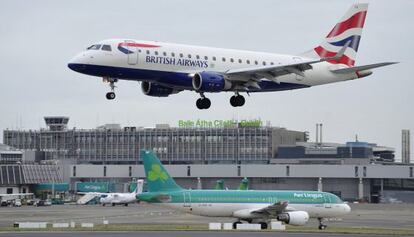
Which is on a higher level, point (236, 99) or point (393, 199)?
point (236, 99)

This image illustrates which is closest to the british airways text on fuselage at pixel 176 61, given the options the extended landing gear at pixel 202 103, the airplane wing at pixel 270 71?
the airplane wing at pixel 270 71

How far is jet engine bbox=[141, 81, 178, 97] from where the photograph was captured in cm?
8519

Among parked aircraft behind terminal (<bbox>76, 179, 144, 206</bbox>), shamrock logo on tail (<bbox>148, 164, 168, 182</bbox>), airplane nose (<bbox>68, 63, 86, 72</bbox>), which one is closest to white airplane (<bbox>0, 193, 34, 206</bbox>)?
parked aircraft behind terminal (<bbox>76, 179, 144, 206</bbox>)

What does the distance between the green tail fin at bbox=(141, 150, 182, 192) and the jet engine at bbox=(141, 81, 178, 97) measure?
1701cm

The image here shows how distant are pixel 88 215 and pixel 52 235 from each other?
52433 mm

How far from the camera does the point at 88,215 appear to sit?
129125 mm

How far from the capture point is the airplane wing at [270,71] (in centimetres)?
8325

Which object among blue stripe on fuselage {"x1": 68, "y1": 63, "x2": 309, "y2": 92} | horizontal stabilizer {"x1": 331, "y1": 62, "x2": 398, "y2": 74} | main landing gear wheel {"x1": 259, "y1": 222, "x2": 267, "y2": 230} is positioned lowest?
main landing gear wheel {"x1": 259, "y1": 222, "x2": 267, "y2": 230}

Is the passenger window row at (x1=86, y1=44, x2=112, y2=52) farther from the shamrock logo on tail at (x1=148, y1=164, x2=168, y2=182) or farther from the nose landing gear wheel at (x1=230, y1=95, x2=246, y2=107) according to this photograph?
the shamrock logo on tail at (x1=148, y1=164, x2=168, y2=182)

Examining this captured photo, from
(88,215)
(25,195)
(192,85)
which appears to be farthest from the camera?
(25,195)

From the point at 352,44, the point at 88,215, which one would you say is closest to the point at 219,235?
the point at 352,44

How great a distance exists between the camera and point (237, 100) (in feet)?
292

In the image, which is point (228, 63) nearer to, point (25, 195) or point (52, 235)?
point (52, 235)

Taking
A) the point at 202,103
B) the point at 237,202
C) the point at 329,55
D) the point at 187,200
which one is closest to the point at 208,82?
the point at 202,103
